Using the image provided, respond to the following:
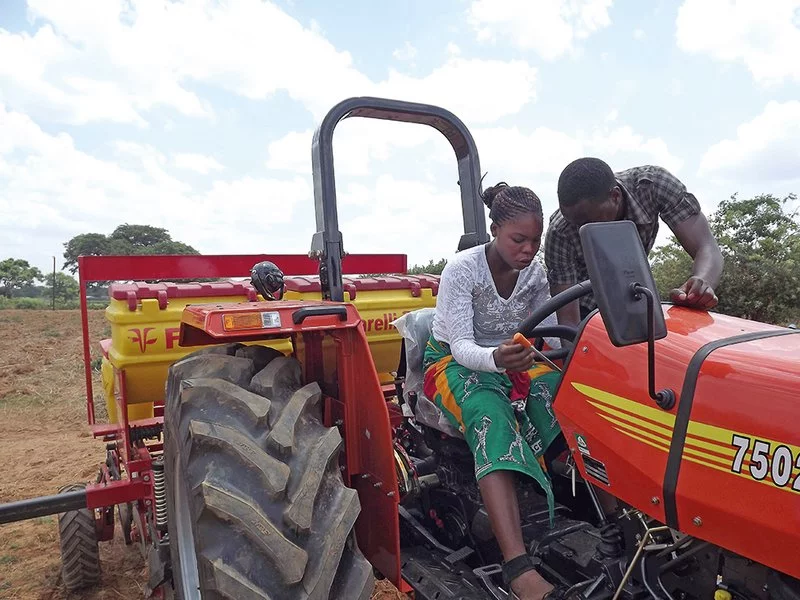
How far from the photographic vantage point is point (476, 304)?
2623 millimetres

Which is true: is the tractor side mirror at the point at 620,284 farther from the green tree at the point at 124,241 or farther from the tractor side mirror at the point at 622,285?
the green tree at the point at 124,241

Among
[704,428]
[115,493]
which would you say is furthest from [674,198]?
[115,493]

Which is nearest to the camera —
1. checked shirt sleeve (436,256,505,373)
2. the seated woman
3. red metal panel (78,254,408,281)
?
the seated woman

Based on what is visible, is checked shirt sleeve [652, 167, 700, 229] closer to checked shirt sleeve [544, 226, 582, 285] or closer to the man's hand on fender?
checked shirt sleeve [544, 226, 582, 285]

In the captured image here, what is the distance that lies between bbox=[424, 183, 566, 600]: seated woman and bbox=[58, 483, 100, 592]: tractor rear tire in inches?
82.5

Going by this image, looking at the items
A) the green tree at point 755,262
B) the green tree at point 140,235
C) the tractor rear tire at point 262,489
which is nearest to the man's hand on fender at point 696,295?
the tractor rear tire at point 262,489

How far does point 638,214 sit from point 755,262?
9.66m

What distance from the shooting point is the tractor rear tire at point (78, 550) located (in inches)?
135

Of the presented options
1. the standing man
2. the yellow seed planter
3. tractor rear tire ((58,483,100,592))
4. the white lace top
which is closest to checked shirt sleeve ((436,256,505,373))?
the white lace top

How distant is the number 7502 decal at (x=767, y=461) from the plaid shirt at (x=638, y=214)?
1.36 m

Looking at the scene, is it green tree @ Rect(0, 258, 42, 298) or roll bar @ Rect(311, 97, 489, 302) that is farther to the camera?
green tree @ Rect(0, 258, 42, 298)

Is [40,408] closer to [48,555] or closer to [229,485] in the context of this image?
[48,555]

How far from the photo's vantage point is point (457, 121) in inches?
117

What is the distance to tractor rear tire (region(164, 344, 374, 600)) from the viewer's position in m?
1.74
